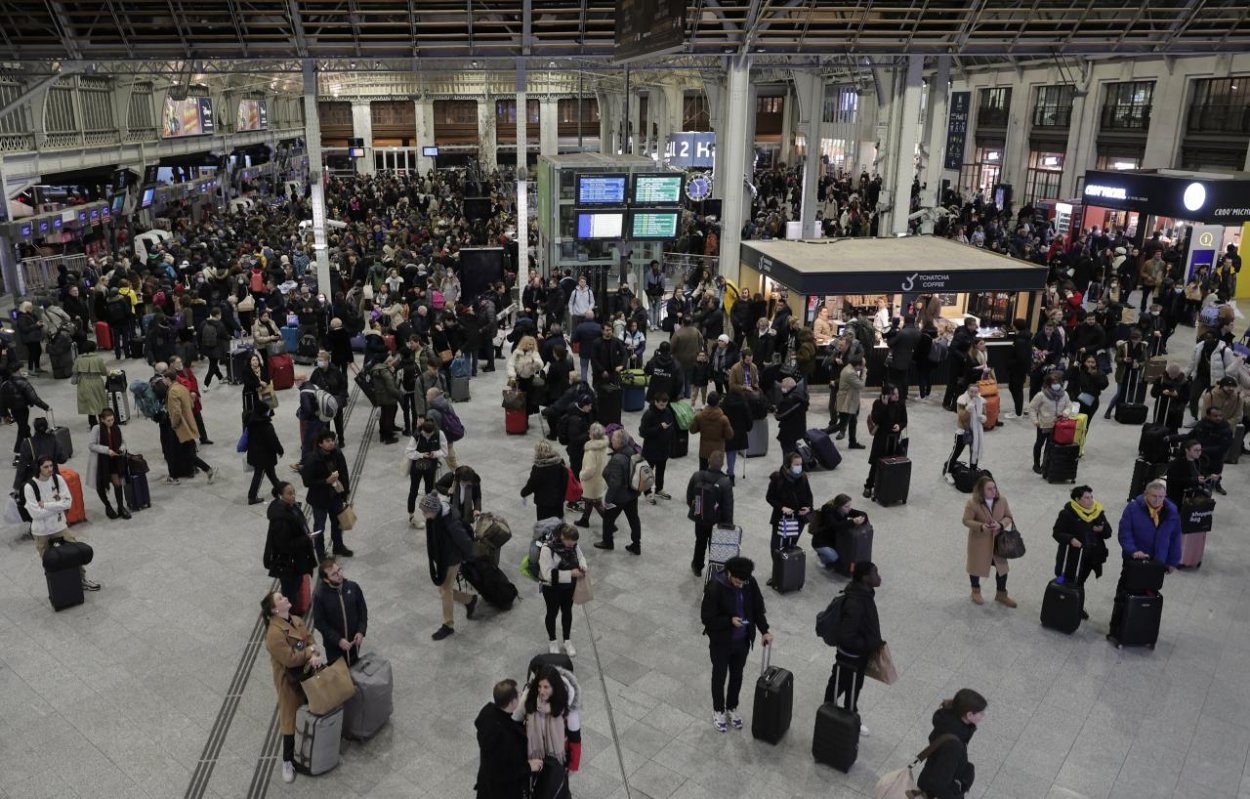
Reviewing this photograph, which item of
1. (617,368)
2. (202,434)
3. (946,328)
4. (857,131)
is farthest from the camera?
(857,131)

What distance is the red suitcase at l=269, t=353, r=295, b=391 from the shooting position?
50.1 ft

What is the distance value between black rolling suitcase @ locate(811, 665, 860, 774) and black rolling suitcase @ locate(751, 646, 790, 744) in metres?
→ 0.27

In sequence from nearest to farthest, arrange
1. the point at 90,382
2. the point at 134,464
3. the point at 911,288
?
the point at 134,464 < the point at 90,382 < the point at 911,288

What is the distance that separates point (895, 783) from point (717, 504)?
145 inches

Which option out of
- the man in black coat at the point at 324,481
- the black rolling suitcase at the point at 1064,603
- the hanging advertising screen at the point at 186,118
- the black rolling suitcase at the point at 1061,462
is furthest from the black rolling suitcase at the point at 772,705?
the hanging advertising screen at the point at 186,118

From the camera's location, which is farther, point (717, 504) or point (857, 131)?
point (857, 131)

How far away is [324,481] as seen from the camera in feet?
29.0

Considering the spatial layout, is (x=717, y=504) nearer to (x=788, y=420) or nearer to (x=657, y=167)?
(x=788, y=420)

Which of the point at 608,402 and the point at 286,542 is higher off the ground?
the point at 286,542

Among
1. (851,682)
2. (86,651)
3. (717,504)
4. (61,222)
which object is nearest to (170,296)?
(61,222)

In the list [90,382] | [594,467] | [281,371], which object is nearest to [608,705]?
[594,467]

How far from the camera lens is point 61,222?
961 inches

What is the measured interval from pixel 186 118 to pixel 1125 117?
33.1 metres

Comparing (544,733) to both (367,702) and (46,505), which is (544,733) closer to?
(367,702)
